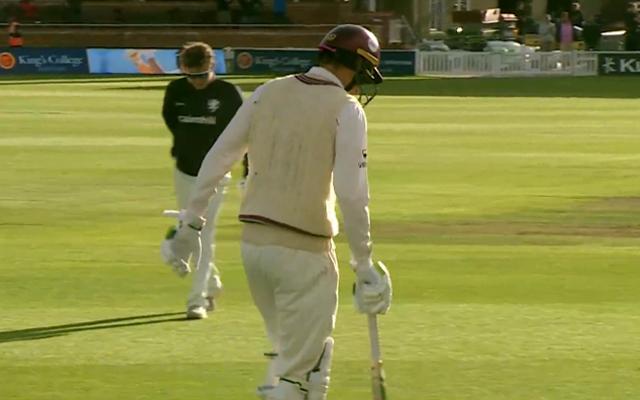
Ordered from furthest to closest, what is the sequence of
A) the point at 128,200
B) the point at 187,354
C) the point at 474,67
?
the point at 474,67
the point at 128,200
the point at 187,354

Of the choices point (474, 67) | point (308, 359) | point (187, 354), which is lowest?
point (474, 67)

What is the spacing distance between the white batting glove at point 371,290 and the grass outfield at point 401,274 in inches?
80.5

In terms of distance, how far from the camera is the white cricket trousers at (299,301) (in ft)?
23.0

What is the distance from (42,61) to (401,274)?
42825 millimetres

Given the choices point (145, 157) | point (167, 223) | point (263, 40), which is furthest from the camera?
point (263, 40)

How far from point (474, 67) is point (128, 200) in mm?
34331

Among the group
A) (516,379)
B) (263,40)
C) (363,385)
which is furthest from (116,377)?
(263,40)

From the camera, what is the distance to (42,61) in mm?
54906

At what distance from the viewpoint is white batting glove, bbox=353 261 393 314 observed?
6961 millimetres

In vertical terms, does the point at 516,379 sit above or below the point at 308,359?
below

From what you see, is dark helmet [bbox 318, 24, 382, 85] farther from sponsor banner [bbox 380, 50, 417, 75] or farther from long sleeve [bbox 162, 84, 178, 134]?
sponsor banner [bbox 380, 50, 417, 75]

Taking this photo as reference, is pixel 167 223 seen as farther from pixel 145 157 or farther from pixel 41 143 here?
pixel 41 143

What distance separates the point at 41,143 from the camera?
89.2ft

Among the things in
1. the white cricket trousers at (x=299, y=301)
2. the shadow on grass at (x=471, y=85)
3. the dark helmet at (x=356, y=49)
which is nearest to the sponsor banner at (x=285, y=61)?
the shadow on grass at (x=471, y=85)
